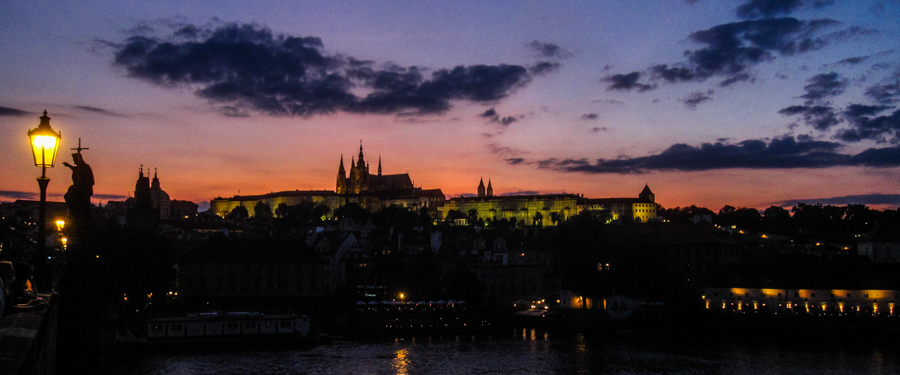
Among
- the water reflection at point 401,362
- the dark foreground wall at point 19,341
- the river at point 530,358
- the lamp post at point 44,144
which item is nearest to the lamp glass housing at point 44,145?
the lamp post at point 44,144

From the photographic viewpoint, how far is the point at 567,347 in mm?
64188

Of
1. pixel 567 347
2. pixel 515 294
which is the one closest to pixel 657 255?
pixel 515 294

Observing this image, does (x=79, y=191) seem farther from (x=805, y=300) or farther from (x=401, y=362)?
(x=805, y=300)

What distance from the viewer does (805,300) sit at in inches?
3059

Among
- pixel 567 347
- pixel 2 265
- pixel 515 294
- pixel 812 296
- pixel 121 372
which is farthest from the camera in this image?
pixel 515 294

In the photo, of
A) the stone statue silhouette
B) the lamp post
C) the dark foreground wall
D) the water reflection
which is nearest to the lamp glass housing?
the lamp post

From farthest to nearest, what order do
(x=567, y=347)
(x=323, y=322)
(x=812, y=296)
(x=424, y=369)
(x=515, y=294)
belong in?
(x=515, y=294)
(x=812, y=296)
(x=323, y=322)
(x=567, y=347)
(x=424, y=369)

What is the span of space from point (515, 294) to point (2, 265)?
279 feet

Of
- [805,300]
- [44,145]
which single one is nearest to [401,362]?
[805,300]

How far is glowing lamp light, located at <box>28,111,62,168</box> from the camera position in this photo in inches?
447

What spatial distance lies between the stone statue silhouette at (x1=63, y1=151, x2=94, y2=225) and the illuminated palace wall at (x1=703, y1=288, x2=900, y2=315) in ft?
235

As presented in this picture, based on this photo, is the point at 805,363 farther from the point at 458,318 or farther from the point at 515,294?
the point at 515,294

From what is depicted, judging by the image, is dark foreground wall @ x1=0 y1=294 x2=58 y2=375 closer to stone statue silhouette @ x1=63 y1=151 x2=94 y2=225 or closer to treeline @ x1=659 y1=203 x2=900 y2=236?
stone statue silhouette @ x1=63 y1=151 x2=94 y2=225

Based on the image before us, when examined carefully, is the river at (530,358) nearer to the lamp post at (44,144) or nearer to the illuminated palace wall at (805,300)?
the illuminated palace wall at (805,300)
